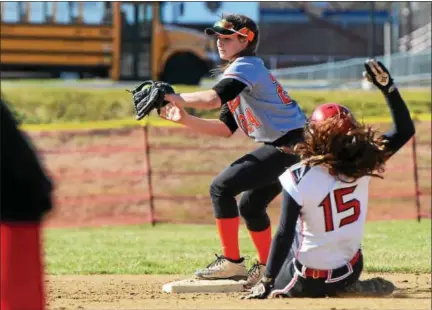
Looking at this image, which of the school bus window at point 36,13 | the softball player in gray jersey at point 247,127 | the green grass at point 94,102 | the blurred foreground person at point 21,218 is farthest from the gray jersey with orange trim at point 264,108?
the school bus window at point 36,13

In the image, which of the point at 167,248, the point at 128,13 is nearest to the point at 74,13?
the point at 128,13

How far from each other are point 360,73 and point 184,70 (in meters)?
5.11

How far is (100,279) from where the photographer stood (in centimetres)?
786

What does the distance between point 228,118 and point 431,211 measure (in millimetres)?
11105

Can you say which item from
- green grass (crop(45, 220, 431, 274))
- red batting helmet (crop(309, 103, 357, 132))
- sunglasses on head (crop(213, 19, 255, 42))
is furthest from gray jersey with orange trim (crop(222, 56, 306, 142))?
green grass (crop(45, 220, 431, 274))

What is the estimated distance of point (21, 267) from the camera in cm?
231

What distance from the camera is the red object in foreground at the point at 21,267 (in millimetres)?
2299

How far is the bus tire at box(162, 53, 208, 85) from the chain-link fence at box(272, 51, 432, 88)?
255cm

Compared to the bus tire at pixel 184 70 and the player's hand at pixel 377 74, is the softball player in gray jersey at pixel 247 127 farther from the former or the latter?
the bus tire at pixel 184 70

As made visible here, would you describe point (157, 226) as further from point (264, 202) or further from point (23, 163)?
point (23, 163)

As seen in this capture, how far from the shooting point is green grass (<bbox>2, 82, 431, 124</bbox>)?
23.6m

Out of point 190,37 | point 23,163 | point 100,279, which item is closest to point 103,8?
point 190,37

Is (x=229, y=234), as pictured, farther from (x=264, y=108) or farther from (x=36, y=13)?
(x=36, y=13)

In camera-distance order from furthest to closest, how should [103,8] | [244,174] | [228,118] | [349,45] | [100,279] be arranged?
[349,45], [103,8], [100,279], [228,118], [244,174]
